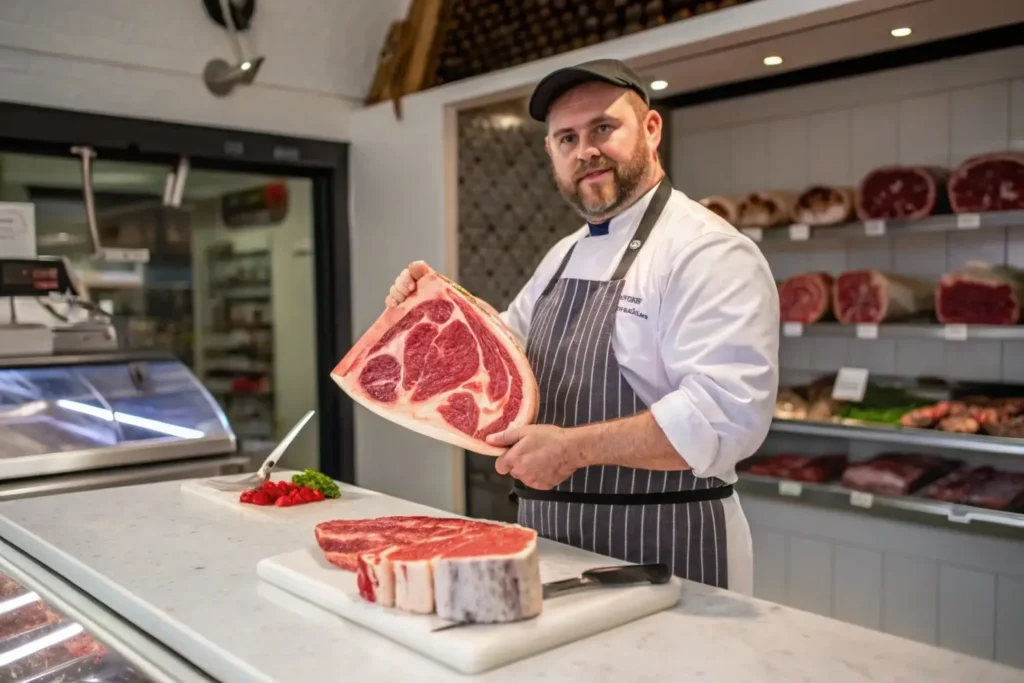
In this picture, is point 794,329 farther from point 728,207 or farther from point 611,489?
point 611,489

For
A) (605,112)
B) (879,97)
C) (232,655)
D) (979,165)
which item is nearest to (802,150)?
(879,97)

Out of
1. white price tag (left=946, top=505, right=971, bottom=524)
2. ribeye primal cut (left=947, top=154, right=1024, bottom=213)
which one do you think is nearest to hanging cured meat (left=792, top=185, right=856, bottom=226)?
ribeye primal cut (left=947, top=154, right=1024, bottom=213)

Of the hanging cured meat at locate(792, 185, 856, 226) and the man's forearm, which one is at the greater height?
the hanging cured meat at locate(792, 185, 856, 226)

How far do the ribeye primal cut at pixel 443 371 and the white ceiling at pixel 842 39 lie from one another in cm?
153

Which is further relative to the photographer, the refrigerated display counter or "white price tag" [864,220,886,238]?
"white price tag" [864,220,886,238]

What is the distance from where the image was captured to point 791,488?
11.4ft

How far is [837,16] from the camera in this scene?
263cm

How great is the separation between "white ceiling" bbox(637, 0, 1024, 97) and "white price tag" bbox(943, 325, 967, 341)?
0.95 meters

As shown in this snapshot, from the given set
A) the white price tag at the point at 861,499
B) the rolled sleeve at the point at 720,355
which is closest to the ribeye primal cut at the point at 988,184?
the white price tag at the point at 861,499

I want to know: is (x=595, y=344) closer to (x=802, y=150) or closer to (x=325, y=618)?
(x=325, y=618)

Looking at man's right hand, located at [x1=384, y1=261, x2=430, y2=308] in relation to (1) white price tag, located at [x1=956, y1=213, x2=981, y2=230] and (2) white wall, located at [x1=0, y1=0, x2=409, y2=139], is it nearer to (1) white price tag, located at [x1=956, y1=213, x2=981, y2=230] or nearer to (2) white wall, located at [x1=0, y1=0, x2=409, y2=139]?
(1) white price tag, located at [x1=956, y1=213, x2=981, y2=230]

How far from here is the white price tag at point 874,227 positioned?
325cm

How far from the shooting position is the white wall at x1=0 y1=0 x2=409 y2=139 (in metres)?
3.37

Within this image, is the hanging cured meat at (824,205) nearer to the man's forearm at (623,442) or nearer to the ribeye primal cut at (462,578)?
the man's forearm at (623,442)
